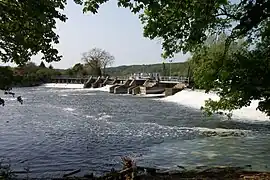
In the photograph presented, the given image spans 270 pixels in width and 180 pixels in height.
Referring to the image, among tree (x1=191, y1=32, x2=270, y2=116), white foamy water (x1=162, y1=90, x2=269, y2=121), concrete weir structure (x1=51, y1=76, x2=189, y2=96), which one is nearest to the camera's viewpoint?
tree (x1=191, y1=32, x2=270, y2=116)

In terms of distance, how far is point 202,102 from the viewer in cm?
5222

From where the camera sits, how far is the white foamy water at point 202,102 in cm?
3703

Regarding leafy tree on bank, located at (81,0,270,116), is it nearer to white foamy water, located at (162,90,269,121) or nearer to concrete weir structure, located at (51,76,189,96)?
white foamy water, located at (162,90,269,121)

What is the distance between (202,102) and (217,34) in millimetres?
39808

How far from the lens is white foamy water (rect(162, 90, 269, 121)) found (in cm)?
3703

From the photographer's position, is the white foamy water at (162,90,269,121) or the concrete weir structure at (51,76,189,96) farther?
the concrete weir structure at (51,76,189,96)

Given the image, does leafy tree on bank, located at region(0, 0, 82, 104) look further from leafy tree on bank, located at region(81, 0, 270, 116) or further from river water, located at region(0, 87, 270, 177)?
river water, located at region(0, 87, 270, 177)

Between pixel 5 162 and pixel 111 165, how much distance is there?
4438 millimetres

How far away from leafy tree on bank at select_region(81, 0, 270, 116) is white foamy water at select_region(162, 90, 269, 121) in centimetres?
2129

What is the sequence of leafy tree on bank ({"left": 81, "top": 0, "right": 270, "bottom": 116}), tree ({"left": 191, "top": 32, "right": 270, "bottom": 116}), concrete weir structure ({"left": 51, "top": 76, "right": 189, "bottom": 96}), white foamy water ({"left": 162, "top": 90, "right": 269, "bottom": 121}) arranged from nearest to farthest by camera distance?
leafy tree on bank ({"left": 81, "top": 0, "right": 270, "bottom": 116})
tree ({"left": 191, "top": 32, "right": 270, "bottom": 116})
white foamy water ({"left": 162, "top": 90, "right": 269, "bottom": 121})
concrete weir structure ({"left": 51, "top": 76, "right": 189, "bottom": 96})

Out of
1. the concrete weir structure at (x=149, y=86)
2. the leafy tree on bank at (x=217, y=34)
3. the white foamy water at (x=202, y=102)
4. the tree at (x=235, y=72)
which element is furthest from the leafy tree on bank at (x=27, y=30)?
the concrete weir structure at (x=149, y=86)

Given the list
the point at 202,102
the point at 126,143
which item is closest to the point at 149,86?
the point at 202,102

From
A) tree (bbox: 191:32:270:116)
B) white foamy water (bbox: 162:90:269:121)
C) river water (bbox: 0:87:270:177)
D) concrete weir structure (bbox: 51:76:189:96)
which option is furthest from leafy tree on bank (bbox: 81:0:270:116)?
concrete weir structure (bbox: 51:76:189:96)

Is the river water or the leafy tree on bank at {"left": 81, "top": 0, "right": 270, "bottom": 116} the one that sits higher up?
the leafy tree on bank at {"left": 81, "top": 0, "right": 270, "bottom": 116}
